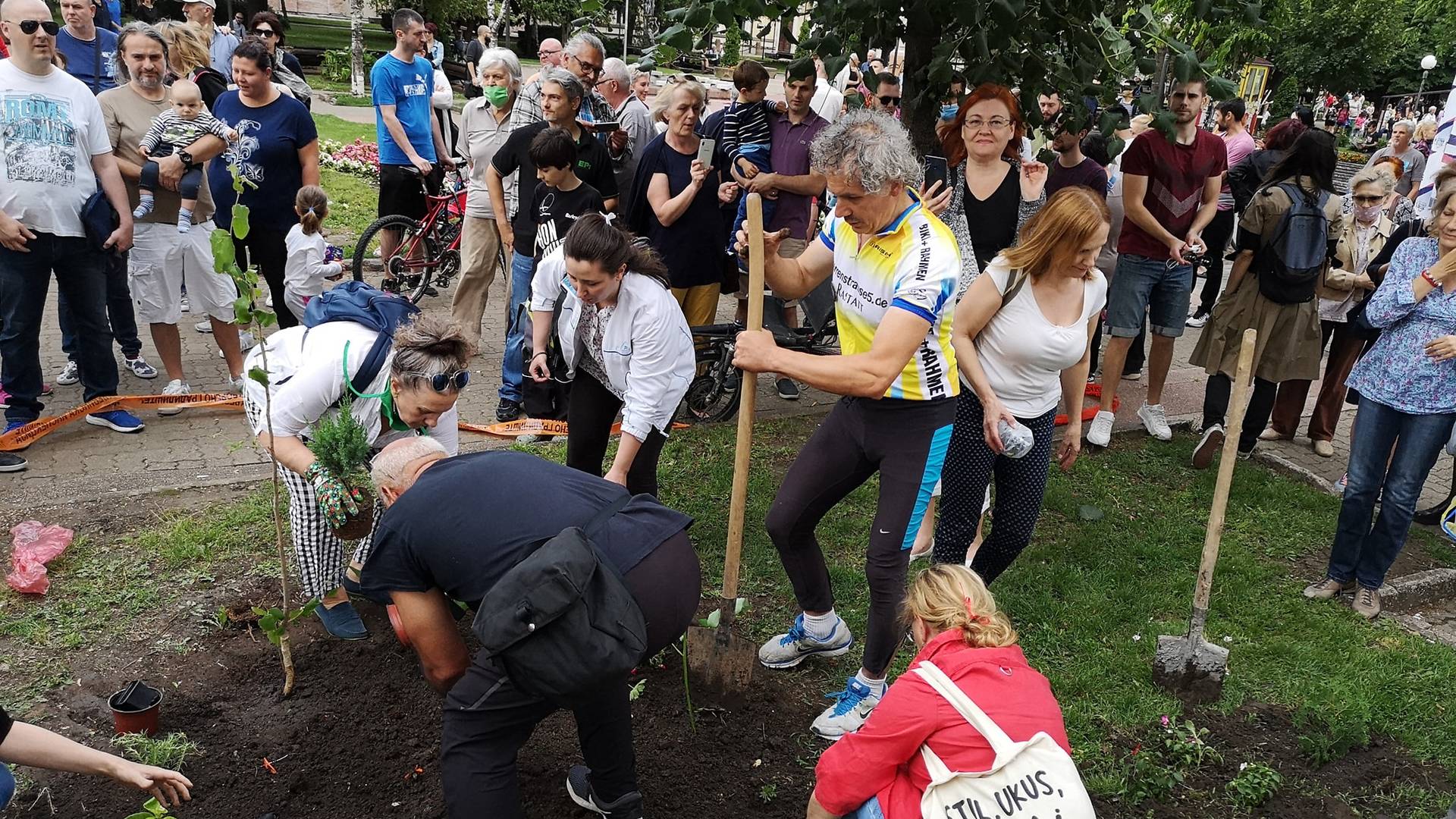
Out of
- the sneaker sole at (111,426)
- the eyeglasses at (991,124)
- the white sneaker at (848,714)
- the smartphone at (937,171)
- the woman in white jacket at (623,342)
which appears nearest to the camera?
A: the white sneaker at (848,714)

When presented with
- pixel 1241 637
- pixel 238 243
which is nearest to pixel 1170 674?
pixel 1241 637

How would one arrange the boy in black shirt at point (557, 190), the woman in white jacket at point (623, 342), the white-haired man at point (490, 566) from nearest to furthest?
the white-haired man at point (490, 566) → the woman in white jacket at point (623, 342) → the boy in black shirt at point (557, 190)

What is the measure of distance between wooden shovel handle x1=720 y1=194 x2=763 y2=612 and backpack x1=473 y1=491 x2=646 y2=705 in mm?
1028

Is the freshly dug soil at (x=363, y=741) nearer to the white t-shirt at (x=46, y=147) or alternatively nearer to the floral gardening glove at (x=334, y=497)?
the floral gardening glove at (x=334, y=497)

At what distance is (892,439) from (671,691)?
49.6 inches

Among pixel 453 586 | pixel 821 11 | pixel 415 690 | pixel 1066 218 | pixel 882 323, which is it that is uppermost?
pixel 821 11

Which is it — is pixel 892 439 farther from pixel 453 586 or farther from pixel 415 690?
pixel 415 690

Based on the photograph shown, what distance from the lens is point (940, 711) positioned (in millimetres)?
2281

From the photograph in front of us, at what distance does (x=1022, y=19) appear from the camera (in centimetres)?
445

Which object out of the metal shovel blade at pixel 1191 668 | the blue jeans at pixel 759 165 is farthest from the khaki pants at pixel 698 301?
the metal shovel blade at pixel 1191 668

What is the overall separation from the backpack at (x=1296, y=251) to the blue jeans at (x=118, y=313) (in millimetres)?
6414

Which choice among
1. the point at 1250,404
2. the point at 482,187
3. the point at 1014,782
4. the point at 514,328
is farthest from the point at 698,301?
the point at 1014,782

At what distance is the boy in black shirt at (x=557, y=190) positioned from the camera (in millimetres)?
5340

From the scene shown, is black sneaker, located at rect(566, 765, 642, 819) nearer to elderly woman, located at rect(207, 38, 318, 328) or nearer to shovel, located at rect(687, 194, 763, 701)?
shovel, located at rect(687, 194, 763, 701)
